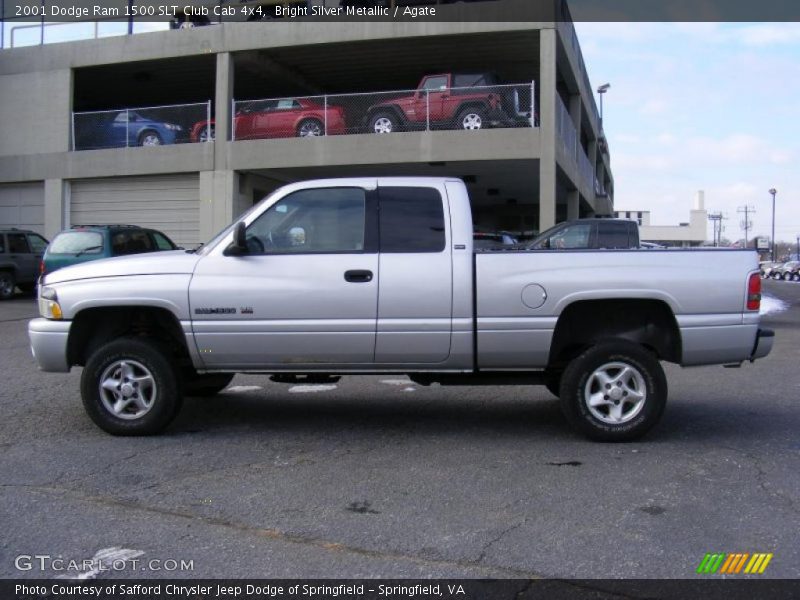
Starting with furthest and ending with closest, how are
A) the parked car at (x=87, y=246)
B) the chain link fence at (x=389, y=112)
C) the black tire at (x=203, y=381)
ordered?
the chain link fence at (x=389, y=112), the parked car at (x=87, y=246), the black tire at (x=203, y=381)

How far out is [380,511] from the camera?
14.5 feet

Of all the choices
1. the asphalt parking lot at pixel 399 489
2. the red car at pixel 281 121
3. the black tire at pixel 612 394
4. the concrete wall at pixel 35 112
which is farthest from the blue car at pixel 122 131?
the black tire at pixel 612 394

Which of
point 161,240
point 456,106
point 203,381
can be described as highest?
point 456,106

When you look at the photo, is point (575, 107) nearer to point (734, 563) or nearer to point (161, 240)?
point (161, 240)

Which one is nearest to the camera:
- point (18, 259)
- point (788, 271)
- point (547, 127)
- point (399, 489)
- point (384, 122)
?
point (399, 489)

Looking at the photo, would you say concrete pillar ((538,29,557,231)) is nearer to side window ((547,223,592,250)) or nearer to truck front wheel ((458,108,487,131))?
truck front wheel ((458,108,487,131))

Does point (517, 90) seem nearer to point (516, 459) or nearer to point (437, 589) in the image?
point (516, 459)

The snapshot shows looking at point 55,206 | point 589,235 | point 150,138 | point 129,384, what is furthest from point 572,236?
point 55,206

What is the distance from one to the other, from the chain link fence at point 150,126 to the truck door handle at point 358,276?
1696 centimetres

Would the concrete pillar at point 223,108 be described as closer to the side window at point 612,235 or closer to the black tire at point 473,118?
the black tire at point 473,118

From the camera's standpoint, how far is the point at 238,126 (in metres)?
21.3

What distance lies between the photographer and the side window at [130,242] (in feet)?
51.5

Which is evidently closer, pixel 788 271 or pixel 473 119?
pixel 473 119

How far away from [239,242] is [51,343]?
5.62 feet
